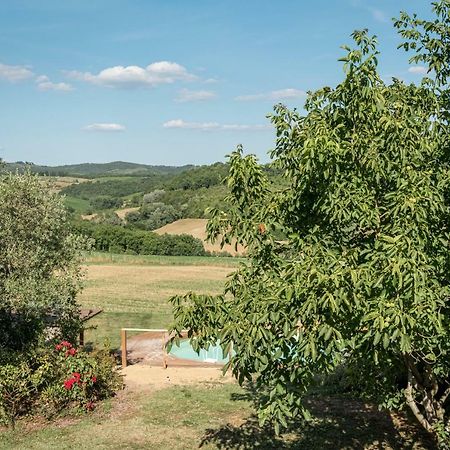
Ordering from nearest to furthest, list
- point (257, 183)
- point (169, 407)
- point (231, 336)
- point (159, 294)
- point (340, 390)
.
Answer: point (231, 336) → point (257, 183) → point (169, 407) → point (340, 390) → point (159, 294)

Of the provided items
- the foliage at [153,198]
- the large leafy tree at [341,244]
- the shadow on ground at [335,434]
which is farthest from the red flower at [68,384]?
the foliage at [153,198]

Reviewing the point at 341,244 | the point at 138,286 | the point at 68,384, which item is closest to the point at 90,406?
the point at 68,384

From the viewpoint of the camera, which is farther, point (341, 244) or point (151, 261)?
point (151, 261)

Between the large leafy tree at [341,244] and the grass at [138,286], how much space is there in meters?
11.2

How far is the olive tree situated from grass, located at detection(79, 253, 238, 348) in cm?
203

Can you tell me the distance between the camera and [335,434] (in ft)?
41.7

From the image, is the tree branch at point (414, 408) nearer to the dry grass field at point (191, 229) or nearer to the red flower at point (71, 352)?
the red flower at point (71, 352)

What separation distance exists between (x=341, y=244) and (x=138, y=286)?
A: 39310 mm

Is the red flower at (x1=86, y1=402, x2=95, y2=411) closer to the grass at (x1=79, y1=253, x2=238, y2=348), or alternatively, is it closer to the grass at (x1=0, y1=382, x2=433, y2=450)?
the grass at (x1=0, y1=382, x2=433, y2=450)

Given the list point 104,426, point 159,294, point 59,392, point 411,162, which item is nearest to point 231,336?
point 411,162

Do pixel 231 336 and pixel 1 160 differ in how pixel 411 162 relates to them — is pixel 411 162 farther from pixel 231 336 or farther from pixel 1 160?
pixel 1 160

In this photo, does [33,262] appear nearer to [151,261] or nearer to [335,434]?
[335,434]

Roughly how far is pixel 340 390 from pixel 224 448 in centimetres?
562

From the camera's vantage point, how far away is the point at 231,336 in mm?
5805
